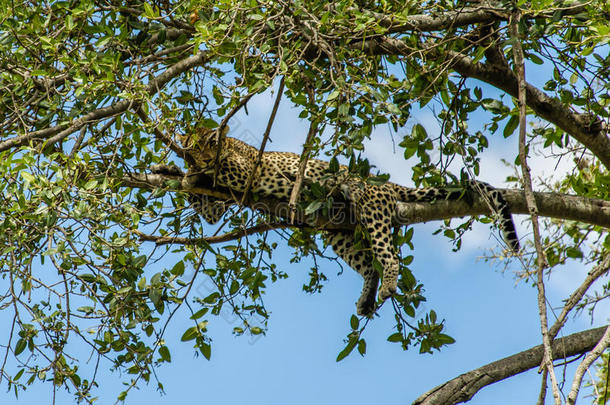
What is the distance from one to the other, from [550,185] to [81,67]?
5.40 meters

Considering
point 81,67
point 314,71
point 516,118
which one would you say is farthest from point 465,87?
point 81,67

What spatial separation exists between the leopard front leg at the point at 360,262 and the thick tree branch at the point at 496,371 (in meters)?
2.10

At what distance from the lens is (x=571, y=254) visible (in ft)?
23.0

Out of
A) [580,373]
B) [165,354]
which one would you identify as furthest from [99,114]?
[580,373]

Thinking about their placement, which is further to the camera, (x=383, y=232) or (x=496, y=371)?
(x=383, y=232)

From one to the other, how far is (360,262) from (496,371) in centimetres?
257

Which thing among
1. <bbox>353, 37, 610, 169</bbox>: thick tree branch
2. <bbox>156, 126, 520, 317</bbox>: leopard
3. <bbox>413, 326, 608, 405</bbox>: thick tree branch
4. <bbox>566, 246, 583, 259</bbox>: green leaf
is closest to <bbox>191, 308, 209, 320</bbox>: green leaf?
<bbox>156, 126, 520, 317</bbox>: leopard

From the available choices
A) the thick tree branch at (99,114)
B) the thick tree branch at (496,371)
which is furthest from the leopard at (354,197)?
the thick tree branch at (496,371)

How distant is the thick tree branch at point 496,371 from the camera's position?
4.87m

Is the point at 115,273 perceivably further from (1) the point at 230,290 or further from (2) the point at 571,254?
(2) the point at 571,254

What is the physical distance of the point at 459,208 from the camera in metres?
6.53

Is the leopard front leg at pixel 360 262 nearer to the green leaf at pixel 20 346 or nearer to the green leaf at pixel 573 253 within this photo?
the green leaf at pixel 573 253

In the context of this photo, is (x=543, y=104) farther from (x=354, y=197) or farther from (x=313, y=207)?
(x=313, y=207)

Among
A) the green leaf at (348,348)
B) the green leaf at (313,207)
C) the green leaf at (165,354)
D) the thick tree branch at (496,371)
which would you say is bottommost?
the thick tree branch at (496,371)
